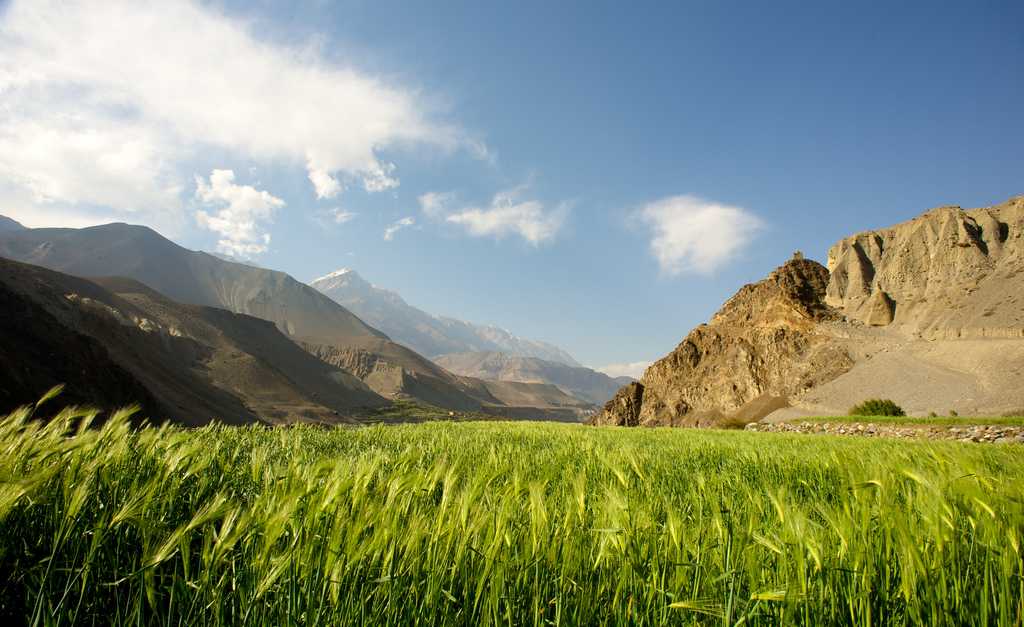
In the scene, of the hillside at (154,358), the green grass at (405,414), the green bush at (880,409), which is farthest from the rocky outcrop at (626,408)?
the hillside at (154,358)

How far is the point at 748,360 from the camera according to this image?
48500mm

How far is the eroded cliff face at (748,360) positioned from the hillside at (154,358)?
1872 inches

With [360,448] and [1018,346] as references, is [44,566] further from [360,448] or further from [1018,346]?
[1018,346]

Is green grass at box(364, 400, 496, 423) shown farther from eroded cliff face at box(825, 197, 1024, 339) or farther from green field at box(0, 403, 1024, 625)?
green field at box(0, 403, 1024, 625)

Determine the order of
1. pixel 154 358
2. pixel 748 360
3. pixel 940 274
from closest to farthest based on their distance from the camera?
pixel 748 360, pixel 940 274, pixel 154 358

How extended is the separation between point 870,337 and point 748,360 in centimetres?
1088

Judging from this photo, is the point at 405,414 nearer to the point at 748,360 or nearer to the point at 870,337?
the point at 748,360

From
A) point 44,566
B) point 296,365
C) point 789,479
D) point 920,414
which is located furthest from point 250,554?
point 296,365

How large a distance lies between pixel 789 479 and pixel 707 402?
5174 centimetres

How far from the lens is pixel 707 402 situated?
2009 inches

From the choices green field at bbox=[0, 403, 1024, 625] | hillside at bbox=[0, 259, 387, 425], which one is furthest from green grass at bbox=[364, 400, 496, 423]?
green field at bbox=[0, 403, 1024, 625]

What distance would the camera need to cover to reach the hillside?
99.0 feet

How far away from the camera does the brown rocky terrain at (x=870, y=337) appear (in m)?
35.2

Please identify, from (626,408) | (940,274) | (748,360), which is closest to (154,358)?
(626,408)
